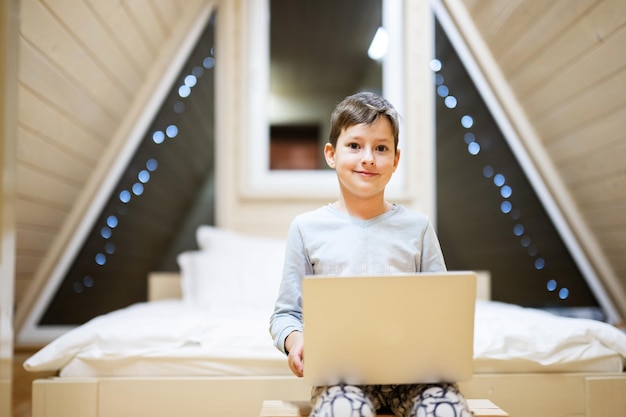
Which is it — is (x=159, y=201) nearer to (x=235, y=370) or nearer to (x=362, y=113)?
(x=235, y=370)

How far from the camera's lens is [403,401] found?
109cm

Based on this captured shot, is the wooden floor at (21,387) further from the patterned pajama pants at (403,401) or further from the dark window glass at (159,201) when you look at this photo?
the patterned pajama pants at (403,401)

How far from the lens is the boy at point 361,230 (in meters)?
1.16

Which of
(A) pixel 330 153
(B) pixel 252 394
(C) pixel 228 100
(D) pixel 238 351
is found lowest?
(B) pixel 252 394

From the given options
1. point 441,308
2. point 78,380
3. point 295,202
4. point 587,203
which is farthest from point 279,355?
point 587,203

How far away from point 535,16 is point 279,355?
143 cm

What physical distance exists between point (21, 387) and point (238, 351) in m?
1.18

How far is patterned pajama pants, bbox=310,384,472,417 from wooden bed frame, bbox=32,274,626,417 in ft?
1.36

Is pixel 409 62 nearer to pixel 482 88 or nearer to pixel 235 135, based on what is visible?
pixel 482 88

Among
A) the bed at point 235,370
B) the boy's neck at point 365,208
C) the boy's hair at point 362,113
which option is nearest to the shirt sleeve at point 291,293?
the boy's neck at point 365,208

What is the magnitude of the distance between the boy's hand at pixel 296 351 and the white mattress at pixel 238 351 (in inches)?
15.9

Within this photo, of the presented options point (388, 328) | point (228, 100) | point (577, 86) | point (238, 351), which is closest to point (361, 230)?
point (388, 328)

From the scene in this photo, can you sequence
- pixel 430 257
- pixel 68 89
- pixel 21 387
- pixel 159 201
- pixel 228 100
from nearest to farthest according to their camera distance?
pixel 430 257 < pixel 68 89 < pixel 21 387 < pixel 228 100 < pixel 159 201

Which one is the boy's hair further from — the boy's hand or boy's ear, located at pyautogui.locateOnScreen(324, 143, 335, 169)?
the boy's hand
